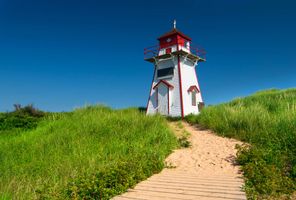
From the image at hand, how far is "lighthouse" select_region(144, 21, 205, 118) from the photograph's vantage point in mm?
25984

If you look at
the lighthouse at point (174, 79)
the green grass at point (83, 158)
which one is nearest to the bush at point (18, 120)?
the green grass at point (83, 158)

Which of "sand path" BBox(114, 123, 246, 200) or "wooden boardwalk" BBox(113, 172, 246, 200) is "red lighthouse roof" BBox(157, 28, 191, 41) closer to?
"sand path" BBox(114, 123, 246, 200)

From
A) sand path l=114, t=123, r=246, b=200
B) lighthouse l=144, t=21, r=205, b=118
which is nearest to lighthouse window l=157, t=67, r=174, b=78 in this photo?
lighthouse l=144, t=21, r=205, b=118

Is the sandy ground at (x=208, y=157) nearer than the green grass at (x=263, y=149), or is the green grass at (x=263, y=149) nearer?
the green grass at (x=263, y=149)

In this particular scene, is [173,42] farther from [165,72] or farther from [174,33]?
[165,72]

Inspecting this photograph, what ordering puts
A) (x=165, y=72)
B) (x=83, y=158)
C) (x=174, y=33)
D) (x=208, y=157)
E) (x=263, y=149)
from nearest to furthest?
(x=83, y=158), (x=263, y=149), (x=208, y=157), (x=174, y=33), (x=165, y=72)

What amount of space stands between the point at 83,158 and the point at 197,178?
4329 millimetres

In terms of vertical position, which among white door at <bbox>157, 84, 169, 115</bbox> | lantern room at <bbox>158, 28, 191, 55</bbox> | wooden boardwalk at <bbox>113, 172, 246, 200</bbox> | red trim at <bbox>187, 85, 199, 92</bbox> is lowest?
wooden boardwalk at <bbox>113, 172, 246, 200</bbox>

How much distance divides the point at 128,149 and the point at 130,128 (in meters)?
4.09

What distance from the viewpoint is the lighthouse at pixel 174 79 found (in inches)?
1023

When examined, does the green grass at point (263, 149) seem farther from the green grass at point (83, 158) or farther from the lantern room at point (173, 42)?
the lantern room at point (173, 42)

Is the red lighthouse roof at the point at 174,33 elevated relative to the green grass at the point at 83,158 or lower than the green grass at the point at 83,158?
elevated

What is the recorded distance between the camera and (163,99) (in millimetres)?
26828

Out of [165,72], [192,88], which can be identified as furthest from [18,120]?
[192,88]
